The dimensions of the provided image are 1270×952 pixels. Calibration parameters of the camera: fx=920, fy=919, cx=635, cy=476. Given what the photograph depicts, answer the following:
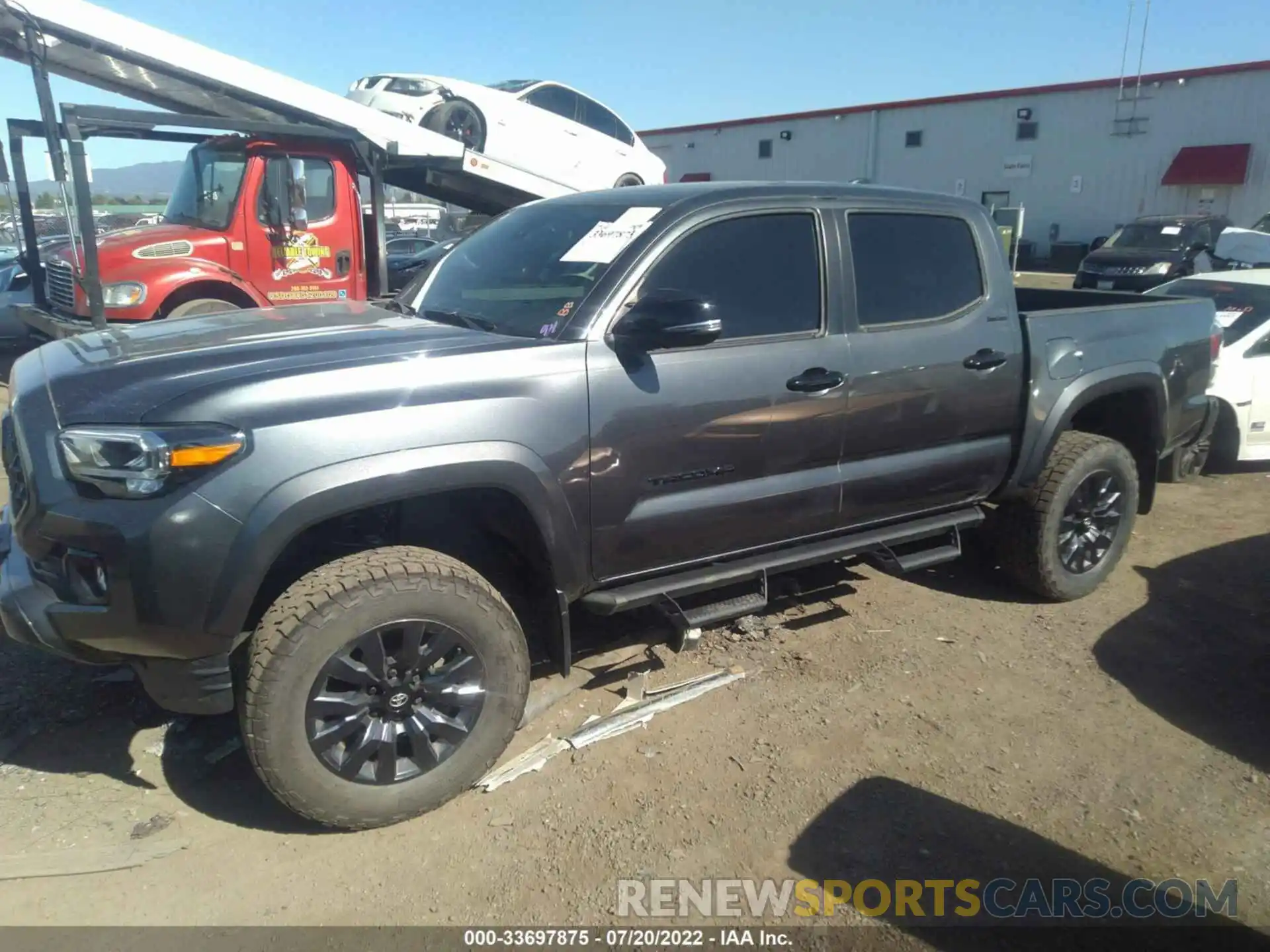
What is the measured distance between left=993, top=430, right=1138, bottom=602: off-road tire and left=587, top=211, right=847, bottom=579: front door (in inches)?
51.6

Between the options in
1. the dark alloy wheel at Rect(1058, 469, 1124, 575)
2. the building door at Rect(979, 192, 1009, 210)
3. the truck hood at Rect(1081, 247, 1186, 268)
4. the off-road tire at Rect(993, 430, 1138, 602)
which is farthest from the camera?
the building door at Rect(979, 192, 1009, 210)

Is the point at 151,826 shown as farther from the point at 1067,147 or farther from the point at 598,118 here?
the point at 1067,147

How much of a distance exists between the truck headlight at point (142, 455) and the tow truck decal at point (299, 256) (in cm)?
596

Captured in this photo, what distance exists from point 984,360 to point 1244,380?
410cm

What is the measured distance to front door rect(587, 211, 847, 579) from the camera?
313 cm

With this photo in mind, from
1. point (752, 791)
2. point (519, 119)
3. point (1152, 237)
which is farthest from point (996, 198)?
point (752, 791)

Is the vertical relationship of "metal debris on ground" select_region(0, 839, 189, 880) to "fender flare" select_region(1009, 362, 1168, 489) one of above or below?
below

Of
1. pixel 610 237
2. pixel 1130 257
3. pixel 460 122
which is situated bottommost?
pixel 1130 257

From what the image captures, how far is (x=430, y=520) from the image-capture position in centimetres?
324

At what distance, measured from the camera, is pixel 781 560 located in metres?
3.63

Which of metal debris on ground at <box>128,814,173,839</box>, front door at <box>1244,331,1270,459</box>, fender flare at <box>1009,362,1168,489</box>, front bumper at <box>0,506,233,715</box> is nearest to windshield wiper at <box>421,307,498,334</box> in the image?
front bumper at <box>0,506,233,715</box>

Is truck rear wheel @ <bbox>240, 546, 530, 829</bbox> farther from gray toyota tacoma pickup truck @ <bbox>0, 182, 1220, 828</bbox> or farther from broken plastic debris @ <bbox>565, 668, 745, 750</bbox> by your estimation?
broken plastic debris @ <bbox>565, 668, 745, 750</bbox>

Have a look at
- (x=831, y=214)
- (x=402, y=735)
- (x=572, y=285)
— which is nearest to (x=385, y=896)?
(x=402, y=735)

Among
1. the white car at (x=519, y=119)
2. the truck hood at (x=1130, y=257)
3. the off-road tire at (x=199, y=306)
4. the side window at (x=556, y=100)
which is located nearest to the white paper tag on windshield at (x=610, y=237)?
the off-road tire at (x=199, y=306)
